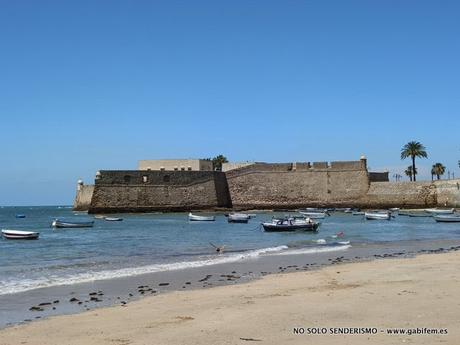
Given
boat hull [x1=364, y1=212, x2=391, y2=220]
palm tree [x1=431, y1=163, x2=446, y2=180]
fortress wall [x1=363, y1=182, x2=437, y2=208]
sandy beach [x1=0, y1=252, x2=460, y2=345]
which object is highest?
palm tree [x1=431, y1=163, x2=446, y2=180]

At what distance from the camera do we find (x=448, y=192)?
64.2 meters

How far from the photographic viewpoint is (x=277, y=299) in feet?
34.3

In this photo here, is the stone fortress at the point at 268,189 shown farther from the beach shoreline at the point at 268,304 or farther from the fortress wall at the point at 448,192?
the beach shoreline at the point at 268,304

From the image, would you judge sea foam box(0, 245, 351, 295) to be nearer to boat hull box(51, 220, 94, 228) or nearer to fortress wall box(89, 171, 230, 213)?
boat hull box(51, 220, 94, 228)

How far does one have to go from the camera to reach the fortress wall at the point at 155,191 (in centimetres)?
6500

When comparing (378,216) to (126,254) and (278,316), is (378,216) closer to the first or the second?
(126,254)

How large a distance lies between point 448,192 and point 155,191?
101 ft

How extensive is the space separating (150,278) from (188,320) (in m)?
6.16

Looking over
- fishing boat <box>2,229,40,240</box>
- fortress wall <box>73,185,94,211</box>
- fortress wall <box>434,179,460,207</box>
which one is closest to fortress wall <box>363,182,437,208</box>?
fortress wall <box>434,179,460,207</box>

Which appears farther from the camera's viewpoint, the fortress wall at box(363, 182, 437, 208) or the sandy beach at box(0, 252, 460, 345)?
the fortress wall at box(363, 182, 437, 208)

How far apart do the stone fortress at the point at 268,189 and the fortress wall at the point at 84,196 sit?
22.1ft

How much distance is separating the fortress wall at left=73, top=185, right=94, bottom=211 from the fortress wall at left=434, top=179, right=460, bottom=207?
39.0m

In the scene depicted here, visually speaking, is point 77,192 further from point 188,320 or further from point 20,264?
point 188,320

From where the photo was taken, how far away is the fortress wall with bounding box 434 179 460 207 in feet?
209
